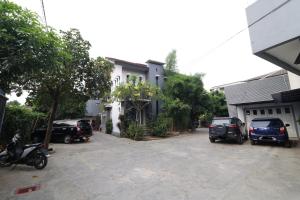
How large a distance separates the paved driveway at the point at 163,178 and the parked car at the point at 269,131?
2334 millimetres

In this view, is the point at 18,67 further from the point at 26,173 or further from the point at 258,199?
the point at 258,199

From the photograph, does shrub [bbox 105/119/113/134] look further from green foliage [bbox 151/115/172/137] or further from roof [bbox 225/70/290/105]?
roof [bbox 225/70/290/105]

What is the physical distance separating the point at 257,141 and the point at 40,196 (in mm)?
11512

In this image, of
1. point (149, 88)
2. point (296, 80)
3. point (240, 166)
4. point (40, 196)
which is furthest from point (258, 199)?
point (149, 88)

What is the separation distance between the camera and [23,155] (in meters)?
6.65

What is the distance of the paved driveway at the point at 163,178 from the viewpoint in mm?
4352

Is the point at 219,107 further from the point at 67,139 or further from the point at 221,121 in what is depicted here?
the point at 67,139

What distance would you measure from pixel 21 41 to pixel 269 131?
12.3 m

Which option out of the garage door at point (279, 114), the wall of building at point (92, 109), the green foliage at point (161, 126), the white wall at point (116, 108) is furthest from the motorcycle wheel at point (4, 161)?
the wall of building at point (92, 109)

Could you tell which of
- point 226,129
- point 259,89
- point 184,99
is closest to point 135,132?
point 226,129

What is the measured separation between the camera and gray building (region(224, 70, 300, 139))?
1333cm

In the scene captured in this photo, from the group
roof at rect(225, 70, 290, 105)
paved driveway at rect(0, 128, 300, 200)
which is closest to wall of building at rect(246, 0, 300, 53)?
paved driveway at rect(0, 128, 300, 200)

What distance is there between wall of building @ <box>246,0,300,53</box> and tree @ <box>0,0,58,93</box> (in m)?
6.15

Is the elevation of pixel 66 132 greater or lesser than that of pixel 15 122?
lesser
